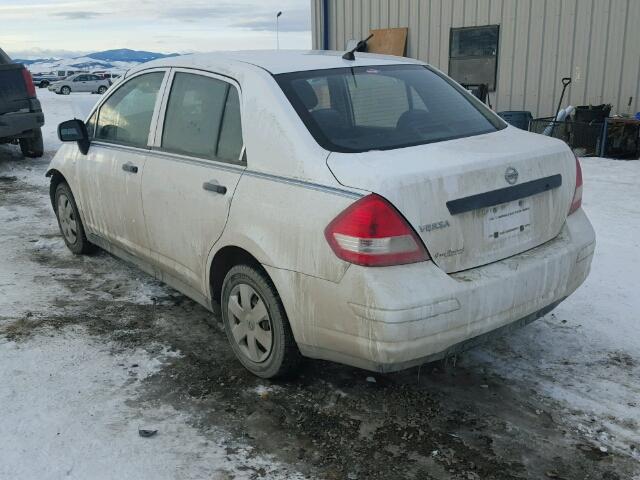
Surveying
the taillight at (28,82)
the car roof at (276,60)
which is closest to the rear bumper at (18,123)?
the taillight at (28,82)

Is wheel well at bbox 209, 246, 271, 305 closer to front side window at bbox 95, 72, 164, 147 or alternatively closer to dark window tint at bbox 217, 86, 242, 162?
dark window tint at bbox 217, 86, 242, 162

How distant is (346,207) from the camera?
2682 millimetres

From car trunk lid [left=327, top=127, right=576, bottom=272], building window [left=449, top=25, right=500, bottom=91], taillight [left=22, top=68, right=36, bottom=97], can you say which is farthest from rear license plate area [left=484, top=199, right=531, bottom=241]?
building window [left=449, top=25, right=500, bottom=91]

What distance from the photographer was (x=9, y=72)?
944 centimetres

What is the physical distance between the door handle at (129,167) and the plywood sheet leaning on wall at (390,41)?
399 inches

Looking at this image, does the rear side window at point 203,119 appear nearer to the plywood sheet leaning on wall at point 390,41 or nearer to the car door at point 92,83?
the plywood sheet leaning on wall at point 390,41

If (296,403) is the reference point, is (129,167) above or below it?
above

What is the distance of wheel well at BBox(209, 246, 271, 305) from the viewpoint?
327cm

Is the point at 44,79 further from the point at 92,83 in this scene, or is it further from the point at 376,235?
the point at 376,235

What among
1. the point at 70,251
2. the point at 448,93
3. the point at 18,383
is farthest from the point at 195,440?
the point at 70,251

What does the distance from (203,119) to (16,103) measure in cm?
737

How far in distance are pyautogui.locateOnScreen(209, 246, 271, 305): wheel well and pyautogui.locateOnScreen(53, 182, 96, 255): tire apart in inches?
88.5

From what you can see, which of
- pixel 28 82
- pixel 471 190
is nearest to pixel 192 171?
pixel 471 190

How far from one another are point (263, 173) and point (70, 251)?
344 centimetres
